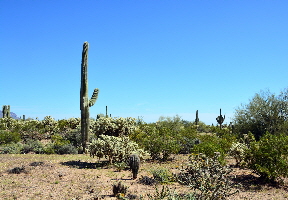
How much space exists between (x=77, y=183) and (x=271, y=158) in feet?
23.2

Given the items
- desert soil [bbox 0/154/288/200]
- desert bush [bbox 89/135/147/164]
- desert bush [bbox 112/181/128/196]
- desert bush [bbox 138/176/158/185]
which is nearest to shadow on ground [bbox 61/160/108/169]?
desert soil [bbox 0/154/288/200]

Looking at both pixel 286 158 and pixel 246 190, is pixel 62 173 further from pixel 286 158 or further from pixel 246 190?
pixel 286 158

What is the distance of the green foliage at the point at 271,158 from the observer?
925cm

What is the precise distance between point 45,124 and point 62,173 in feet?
68.4

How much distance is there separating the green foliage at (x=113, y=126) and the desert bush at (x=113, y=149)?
7.25 meters

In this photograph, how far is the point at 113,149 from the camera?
11977 millimetres

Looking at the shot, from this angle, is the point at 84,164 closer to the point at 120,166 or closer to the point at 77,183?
the point at 120,166

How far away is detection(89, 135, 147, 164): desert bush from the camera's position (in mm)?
11906

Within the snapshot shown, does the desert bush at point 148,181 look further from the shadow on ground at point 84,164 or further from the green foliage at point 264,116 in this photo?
the green foliage at point 264,116

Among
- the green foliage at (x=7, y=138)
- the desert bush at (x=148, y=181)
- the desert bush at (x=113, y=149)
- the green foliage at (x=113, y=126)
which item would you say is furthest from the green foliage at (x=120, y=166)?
the green foliage at (x=7, y=138)

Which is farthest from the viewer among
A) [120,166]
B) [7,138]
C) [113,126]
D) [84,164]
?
[7,138]

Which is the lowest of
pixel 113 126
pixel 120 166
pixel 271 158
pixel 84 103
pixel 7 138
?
pixel 120 166

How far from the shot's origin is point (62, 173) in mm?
10586

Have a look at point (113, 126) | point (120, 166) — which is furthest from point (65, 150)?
point (120, 166)
